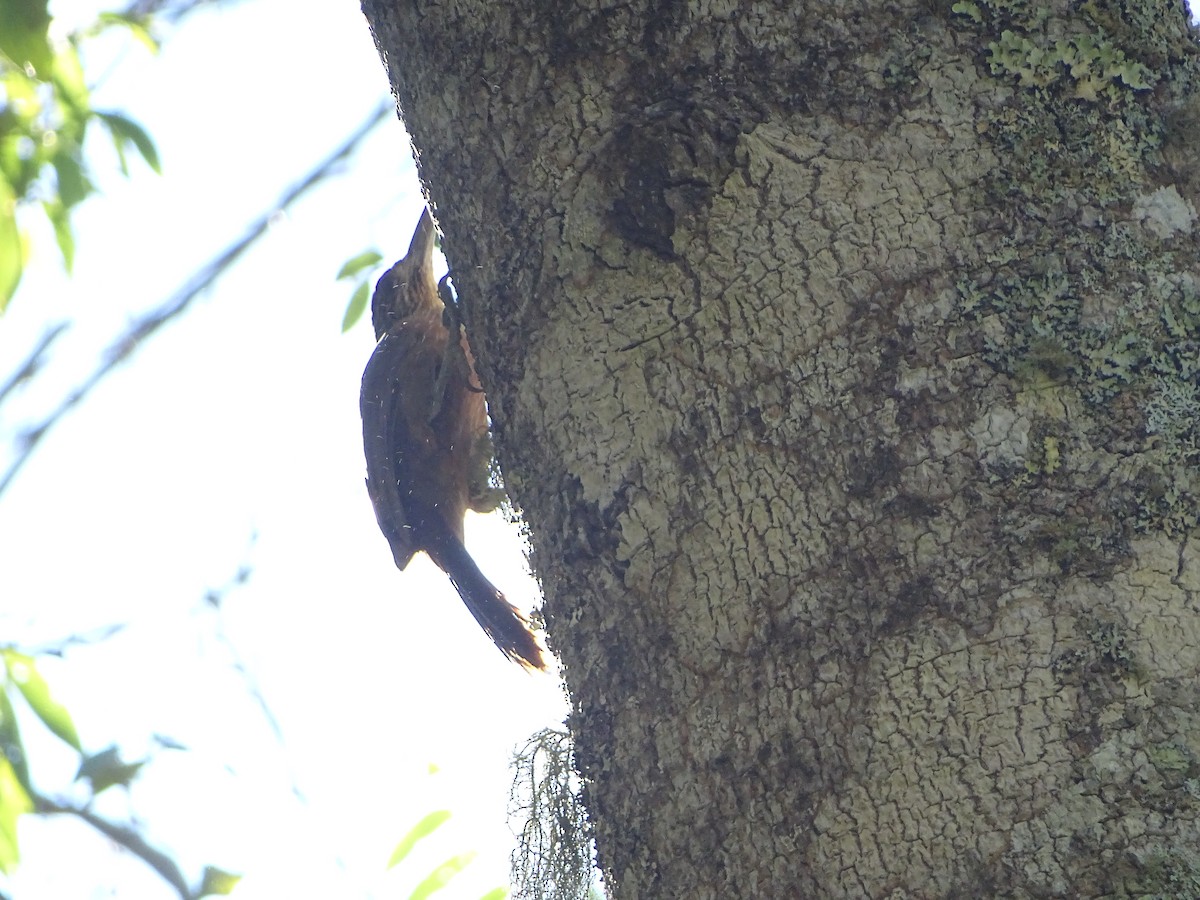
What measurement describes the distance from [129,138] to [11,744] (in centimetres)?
128

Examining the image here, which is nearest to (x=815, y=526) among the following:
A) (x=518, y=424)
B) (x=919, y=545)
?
(x=919, y=545)

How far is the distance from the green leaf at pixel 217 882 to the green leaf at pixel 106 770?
0.41 meters

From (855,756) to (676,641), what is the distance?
0.18 m

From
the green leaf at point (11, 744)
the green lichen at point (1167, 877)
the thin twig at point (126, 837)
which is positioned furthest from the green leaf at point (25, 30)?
the thin twig at point (126, 837)

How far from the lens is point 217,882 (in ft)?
8.23

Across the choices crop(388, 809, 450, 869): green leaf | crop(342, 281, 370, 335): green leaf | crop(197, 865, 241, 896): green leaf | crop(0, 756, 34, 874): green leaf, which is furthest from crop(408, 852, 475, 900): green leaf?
crop(342, 281, 370, 335): green leaf

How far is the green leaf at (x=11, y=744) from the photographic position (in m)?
2.16

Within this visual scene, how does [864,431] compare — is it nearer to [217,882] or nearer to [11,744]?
[11,744]

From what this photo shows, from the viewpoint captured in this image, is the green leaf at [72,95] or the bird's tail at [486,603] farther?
the bird's tail at [486,603]

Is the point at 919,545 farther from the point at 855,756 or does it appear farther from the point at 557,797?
the point at 557,797

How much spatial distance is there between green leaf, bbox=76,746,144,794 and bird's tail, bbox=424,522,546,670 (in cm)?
92

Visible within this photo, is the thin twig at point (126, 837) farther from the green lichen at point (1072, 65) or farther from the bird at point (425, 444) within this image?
the green lichen at point (1072, 65)

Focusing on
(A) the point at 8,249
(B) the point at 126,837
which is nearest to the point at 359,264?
(A) the point at 8,249

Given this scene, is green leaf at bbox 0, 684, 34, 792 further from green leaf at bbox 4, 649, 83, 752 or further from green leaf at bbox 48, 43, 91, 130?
green leaf at bbox 48, 43, 91, 130
